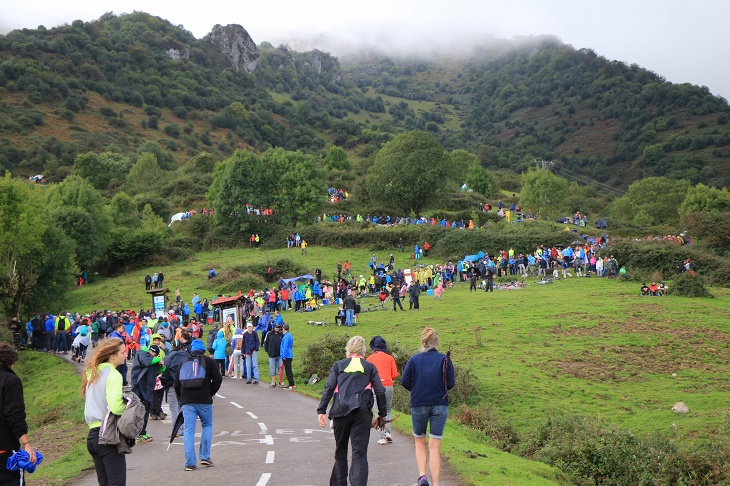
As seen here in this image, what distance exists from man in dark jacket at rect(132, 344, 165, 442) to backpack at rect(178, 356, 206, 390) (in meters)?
3.74

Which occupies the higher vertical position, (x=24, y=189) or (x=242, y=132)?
(x=242, y=132)

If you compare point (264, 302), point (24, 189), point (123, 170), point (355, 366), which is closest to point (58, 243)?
point (24, 189)

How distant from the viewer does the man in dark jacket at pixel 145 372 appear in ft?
51.0

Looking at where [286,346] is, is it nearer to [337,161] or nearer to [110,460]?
[110,460]

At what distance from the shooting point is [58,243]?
53.4 metres

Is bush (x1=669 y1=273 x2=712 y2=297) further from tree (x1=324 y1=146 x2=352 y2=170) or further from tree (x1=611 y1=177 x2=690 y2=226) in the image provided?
tree (x1=324 y1=146 x2=352 y2=170)

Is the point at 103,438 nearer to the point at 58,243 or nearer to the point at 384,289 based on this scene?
the point at 384,289

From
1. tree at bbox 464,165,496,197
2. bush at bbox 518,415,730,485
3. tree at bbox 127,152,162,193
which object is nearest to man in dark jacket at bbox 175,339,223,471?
bush at bbox 518,415,730,485

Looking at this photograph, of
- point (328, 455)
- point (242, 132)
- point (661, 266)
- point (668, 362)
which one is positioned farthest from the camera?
point (242, 132)

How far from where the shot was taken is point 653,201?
351 feet

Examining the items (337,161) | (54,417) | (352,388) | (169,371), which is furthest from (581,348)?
(337,161)

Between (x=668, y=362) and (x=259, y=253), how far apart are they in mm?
46617

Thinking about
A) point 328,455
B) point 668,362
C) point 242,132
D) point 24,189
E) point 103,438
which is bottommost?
point 668,362

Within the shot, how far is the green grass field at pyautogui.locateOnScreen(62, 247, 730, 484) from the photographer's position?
2147cm
